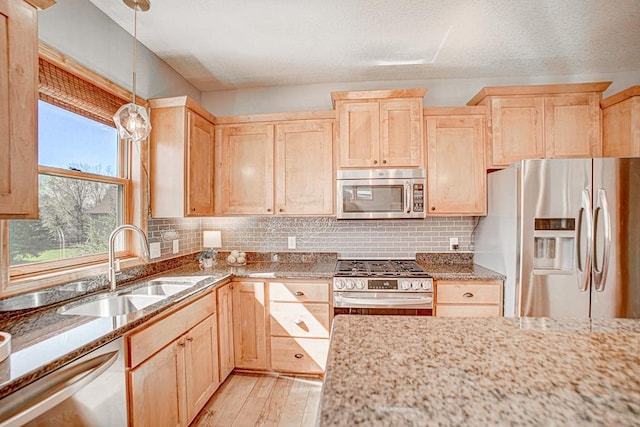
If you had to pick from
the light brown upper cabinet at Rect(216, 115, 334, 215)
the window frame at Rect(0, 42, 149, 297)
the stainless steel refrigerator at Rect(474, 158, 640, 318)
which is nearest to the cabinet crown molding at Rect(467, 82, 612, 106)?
the stainless steel refrigerator at Rect(474, 158, 640, 318)

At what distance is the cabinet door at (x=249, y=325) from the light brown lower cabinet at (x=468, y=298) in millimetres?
1437

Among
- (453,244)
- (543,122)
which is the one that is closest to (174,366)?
(453,244)

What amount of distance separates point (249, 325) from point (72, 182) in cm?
163

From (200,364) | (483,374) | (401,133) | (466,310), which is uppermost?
(401,133)

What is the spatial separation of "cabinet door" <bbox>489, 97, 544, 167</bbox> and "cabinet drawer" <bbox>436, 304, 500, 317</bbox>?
1.19m

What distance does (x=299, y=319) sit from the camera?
251 cm

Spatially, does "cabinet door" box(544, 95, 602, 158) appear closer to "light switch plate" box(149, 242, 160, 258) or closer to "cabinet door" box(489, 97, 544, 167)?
"cabinet door" box(489, 97, 544, 167)

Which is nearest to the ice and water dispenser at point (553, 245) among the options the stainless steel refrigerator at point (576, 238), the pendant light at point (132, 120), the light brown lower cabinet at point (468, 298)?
the stainless steel refrigerator at point (576, 238)

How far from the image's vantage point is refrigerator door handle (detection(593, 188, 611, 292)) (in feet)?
6.56

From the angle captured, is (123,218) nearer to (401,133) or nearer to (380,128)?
(380,128)

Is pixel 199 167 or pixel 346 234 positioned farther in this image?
pixel 346 234

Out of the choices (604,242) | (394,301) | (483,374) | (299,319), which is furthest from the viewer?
(299,319)

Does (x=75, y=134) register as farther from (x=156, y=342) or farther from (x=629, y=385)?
(x=629, y=385)

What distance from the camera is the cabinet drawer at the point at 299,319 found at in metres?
2.50
